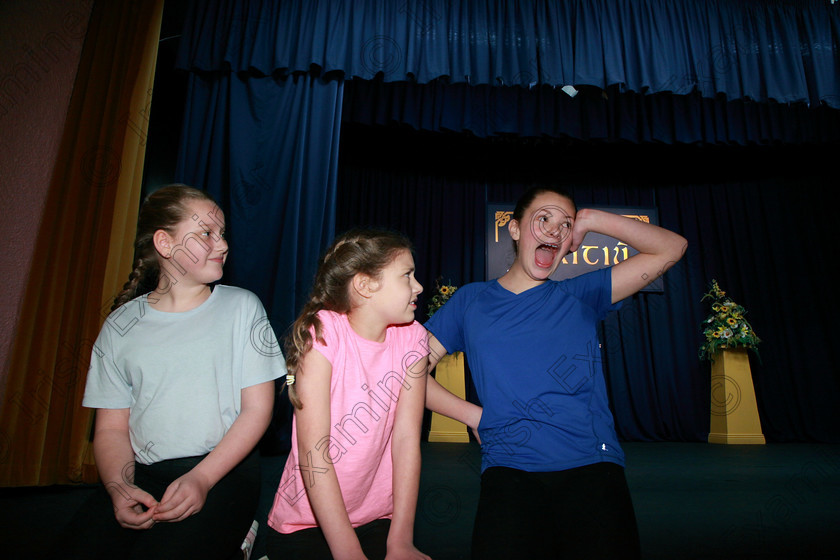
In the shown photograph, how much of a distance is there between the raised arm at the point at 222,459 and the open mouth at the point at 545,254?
878 mm

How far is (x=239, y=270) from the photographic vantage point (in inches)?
136

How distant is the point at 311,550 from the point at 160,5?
136 inches

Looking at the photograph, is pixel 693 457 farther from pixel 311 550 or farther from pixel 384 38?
pixel 384 38

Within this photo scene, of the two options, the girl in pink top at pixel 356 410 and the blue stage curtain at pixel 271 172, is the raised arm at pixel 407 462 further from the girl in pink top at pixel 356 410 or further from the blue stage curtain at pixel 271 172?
the blue stage curtain at pixel 271 172

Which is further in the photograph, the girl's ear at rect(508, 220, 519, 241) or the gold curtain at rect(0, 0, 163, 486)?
the gold curtain at rect(0, 0, 163, 486)

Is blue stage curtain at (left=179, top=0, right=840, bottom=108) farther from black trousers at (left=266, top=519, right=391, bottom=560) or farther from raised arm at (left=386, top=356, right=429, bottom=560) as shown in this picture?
black trousers at (left=266, top=519, right=391, bottom=560)

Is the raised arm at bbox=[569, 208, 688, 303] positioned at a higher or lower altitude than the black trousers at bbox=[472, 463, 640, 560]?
higher

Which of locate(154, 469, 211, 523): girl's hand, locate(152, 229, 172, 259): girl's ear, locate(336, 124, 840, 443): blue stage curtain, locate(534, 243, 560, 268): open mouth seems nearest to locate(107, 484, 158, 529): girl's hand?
locate(154, 469, 211, 523): girl's hand

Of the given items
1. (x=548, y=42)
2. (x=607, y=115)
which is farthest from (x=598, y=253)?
(x=548, y=42)

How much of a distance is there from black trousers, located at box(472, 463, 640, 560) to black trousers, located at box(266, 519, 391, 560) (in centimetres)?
22

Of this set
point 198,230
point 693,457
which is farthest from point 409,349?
point 693,457

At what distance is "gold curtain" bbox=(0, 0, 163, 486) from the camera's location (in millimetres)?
2416

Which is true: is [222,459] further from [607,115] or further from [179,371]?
[607,115]

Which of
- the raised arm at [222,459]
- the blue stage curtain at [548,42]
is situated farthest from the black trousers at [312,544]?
the blue stage curtain at [548,42]
